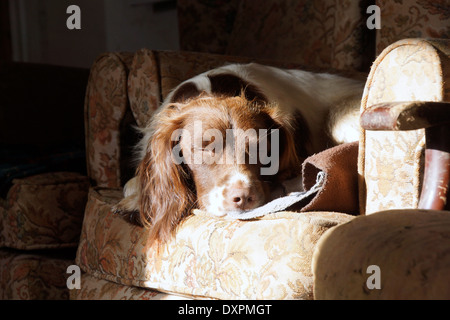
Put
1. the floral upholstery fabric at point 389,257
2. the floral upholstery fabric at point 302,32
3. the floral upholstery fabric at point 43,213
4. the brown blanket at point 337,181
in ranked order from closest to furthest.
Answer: the floral upholstery fabric at point 389,257, the brown blanket at point 337,181, the floral upholstery fabric at point 43,213, the floral upholstery fabric at point 302,32

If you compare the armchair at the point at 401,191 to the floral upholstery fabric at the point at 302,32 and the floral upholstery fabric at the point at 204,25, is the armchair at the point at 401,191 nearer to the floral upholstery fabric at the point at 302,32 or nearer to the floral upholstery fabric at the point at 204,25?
the floral upholstery fabric at the point at 302,32

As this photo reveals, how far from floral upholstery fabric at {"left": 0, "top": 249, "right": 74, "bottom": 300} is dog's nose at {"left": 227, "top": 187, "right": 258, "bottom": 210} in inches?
35.8

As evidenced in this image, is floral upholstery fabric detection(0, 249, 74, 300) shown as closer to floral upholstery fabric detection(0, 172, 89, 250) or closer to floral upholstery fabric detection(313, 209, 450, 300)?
floral upholstery fabric detection(0, 172, 89, 250)

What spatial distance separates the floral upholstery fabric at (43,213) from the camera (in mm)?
2248

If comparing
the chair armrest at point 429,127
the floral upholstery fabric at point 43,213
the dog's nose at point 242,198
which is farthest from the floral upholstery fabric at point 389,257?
the floral upholstery fabric at point 43,213

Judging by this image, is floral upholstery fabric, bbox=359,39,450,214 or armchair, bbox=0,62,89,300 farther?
armchair, bbox=0,62,89,300

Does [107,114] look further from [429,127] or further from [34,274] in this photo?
[429,127]

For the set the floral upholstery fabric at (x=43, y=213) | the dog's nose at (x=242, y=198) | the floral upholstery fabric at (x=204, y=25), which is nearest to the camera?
the dog's nose at (x=242, y=198)

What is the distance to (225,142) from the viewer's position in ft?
5.79

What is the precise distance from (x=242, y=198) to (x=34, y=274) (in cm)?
106

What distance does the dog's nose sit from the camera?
1616mm

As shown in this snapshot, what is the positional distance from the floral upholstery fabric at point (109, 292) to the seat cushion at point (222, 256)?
3cm

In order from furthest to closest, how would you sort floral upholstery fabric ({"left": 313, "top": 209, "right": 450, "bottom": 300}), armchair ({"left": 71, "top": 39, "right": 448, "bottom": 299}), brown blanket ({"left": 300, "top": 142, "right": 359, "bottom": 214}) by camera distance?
1. brown blanket ({"left": 300, "top": 142, "right": 359, "bottom": 214})
2. armchair ({"left": 71, "top": 39, "right": 448, "bottom": 299})
3. floral upholstery fabric ({"left": 313, "top": 209, "right": 450, "bottom": 300})

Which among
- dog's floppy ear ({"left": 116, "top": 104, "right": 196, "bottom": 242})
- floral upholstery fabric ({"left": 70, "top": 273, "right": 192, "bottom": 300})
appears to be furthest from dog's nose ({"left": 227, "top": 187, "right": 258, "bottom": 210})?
floral upholstery fabric ({"left": 70, "top": 273, "right": 192, "bottom": 300})
